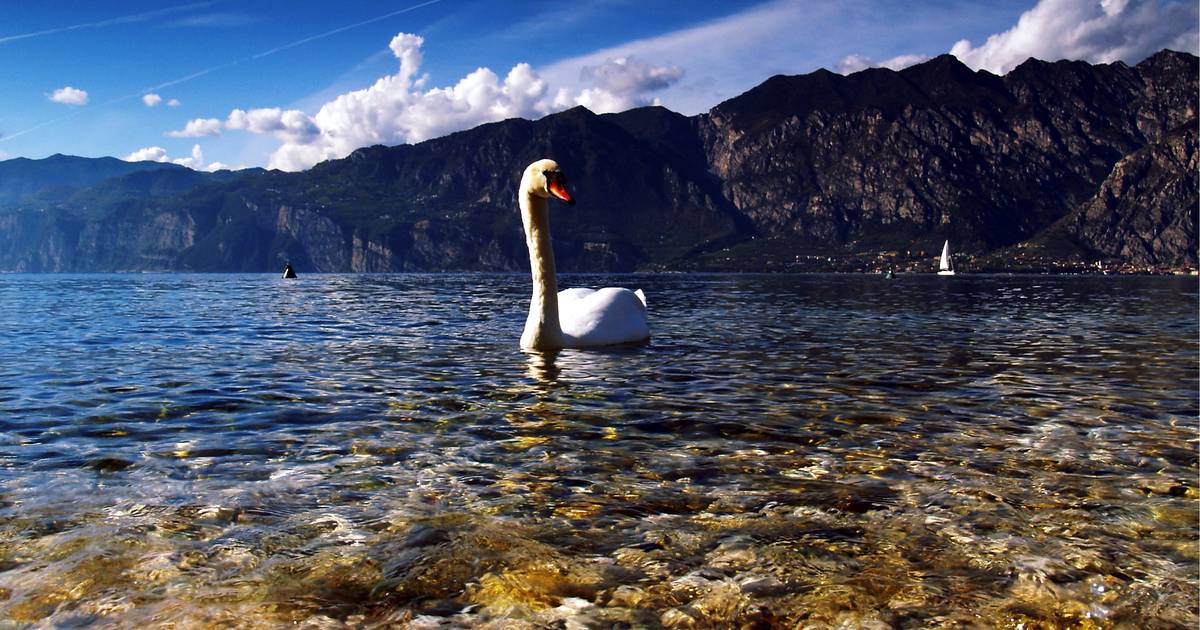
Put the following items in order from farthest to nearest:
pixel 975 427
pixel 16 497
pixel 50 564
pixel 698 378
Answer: pixel 698 378 → pixel 975 427 → pixel 16 497 → pixel 50 564

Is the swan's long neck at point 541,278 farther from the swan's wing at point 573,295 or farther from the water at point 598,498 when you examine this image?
the swan's wing at point 573,295

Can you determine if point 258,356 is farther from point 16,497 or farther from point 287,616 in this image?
point 287,616

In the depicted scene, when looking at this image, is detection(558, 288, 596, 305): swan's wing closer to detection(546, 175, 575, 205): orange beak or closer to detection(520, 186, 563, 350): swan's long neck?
detection(520, 186, 563, 350): swan's long neck

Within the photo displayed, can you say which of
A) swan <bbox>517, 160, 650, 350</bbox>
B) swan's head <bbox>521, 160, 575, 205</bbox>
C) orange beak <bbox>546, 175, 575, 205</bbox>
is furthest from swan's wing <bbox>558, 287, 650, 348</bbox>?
orange beak <bbox>546, 175, 575, 205</bbox>

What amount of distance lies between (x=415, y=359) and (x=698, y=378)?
695cm

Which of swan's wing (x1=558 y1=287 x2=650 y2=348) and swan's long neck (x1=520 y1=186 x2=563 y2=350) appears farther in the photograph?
swan's wing (x1=558 y1=287 x2=650 y2=348)

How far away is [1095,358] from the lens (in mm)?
16781

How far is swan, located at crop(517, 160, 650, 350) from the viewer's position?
1569 cm

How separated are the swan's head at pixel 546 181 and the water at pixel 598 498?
4.03 m

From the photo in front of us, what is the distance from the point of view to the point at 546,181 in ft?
50.2

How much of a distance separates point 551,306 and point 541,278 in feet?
2.46

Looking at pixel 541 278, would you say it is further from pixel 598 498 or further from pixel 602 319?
pixel 598 498

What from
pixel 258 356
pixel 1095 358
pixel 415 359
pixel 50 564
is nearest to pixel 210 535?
pixel 50 564

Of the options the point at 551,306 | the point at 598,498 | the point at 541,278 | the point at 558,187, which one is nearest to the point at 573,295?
the point at 551,306
